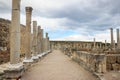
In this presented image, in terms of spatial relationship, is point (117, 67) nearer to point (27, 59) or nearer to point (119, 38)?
point (27, 59)

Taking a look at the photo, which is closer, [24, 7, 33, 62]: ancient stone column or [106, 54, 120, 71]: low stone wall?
[106, 54, 120, 71]: low stone wall

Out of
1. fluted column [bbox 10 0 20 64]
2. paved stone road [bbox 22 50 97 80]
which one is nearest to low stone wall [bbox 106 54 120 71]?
paved stone road [bbox 22 50 97 80]

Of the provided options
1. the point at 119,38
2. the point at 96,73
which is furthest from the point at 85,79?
the point at 119,38

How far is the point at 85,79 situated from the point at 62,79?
1076 millimetres

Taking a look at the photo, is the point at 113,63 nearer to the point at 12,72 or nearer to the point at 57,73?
the point at 57,73

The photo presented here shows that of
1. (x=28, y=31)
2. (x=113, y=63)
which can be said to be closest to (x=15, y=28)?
(x=28, y=31)

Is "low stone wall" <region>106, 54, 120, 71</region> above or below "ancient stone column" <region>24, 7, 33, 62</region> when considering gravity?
below

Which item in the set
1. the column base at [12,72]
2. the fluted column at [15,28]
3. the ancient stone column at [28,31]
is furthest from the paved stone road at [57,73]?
the ancient stone column at [28,31]

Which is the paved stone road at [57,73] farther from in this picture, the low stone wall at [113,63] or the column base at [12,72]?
the low stone wall at [113,63]

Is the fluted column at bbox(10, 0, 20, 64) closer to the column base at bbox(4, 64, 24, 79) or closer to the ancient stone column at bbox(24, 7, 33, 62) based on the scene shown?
the column base at bbox(4, 64, 24, 79)

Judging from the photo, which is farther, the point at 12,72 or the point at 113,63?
the point at 113,63

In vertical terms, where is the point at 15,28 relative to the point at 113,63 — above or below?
above

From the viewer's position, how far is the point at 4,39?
28.2 metres

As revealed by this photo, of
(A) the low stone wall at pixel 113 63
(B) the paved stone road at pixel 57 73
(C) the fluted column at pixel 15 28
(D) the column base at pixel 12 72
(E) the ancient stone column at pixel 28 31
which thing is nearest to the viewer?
(D) the column base at pixel 12 72
